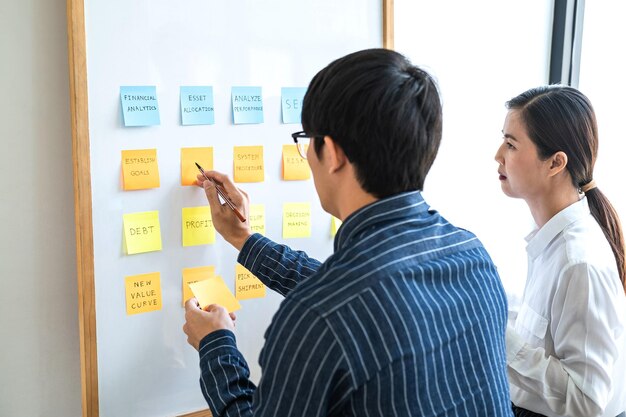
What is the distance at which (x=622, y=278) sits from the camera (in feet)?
4.64

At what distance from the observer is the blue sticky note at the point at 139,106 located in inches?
46.3

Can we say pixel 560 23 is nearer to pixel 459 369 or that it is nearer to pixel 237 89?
pixel 237 89

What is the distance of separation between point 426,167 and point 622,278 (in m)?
0.83

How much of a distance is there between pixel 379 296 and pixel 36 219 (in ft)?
2.67

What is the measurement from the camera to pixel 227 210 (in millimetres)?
1283

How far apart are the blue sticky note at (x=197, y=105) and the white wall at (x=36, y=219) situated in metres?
0.24

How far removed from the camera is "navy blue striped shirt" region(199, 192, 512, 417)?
2.36 feet

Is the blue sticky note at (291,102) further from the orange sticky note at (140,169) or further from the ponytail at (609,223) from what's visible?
the ponytail at (609,223)

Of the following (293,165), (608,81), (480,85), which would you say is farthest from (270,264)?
(608,81)

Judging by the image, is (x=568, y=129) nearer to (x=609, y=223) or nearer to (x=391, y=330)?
(x=609, y=223)

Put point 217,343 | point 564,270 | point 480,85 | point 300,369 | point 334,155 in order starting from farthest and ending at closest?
point 480,85 < point 564,270 < point 217,343 < point 334,155 < point 300,369

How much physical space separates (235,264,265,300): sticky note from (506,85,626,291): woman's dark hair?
2.46ft

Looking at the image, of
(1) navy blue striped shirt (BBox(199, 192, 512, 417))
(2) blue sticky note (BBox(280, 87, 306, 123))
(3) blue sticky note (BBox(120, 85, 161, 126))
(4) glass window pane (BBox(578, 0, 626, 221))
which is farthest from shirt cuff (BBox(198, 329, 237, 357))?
(4) glass window pane (BBox(578, 0, 626, 221))

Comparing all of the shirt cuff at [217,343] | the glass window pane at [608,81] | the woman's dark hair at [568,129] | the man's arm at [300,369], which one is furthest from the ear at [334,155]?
the glass window pane at [608,81]
